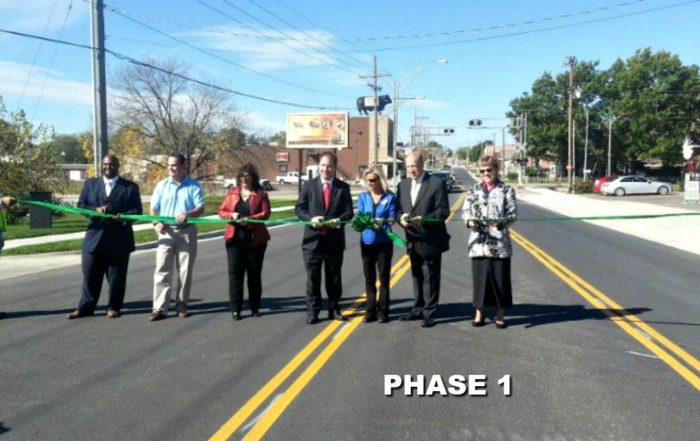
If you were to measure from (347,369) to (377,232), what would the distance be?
1905 millimetres

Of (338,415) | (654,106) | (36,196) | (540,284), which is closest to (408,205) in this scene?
(338,415)

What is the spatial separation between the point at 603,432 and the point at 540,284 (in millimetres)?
5661

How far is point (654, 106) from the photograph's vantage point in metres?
65.4

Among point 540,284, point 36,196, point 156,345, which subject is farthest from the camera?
point 36,196

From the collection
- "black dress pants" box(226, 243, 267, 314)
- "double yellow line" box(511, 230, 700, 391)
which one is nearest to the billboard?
"double yellow line" box(511, 230, 700, 391)

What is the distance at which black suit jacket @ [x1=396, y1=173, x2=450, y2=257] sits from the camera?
6715 millimetres

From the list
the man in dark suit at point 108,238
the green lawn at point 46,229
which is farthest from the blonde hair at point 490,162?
the green lawn at point 46,229

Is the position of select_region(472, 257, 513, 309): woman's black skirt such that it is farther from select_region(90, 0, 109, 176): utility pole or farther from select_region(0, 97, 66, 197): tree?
select_region(0, 97, 66, 197): tree

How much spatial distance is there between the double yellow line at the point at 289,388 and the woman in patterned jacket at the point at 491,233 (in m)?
1.53

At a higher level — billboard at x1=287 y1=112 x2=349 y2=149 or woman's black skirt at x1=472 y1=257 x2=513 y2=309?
billboard at x1=287 y1=112 x2=349 y2=149

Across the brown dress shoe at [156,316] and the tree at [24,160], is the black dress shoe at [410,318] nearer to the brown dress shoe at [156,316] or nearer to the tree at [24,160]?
the brown dress shoe at [156,316]

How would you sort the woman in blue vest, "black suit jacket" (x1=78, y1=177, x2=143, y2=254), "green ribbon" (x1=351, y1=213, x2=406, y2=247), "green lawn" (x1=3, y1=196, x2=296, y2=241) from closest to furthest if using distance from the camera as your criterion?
"green ribbon" (x1=351, y1=213, x2=406, y2=247) → the woman in blue vest → "black suit jacket" (x1=78, y1=177, x2=143, y2=254) → "green lawn" (x1=3, y1=196, x2=296, y2=241)

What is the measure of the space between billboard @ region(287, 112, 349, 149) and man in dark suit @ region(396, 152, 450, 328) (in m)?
53.2

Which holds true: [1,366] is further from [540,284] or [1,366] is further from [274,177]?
[274,177]
